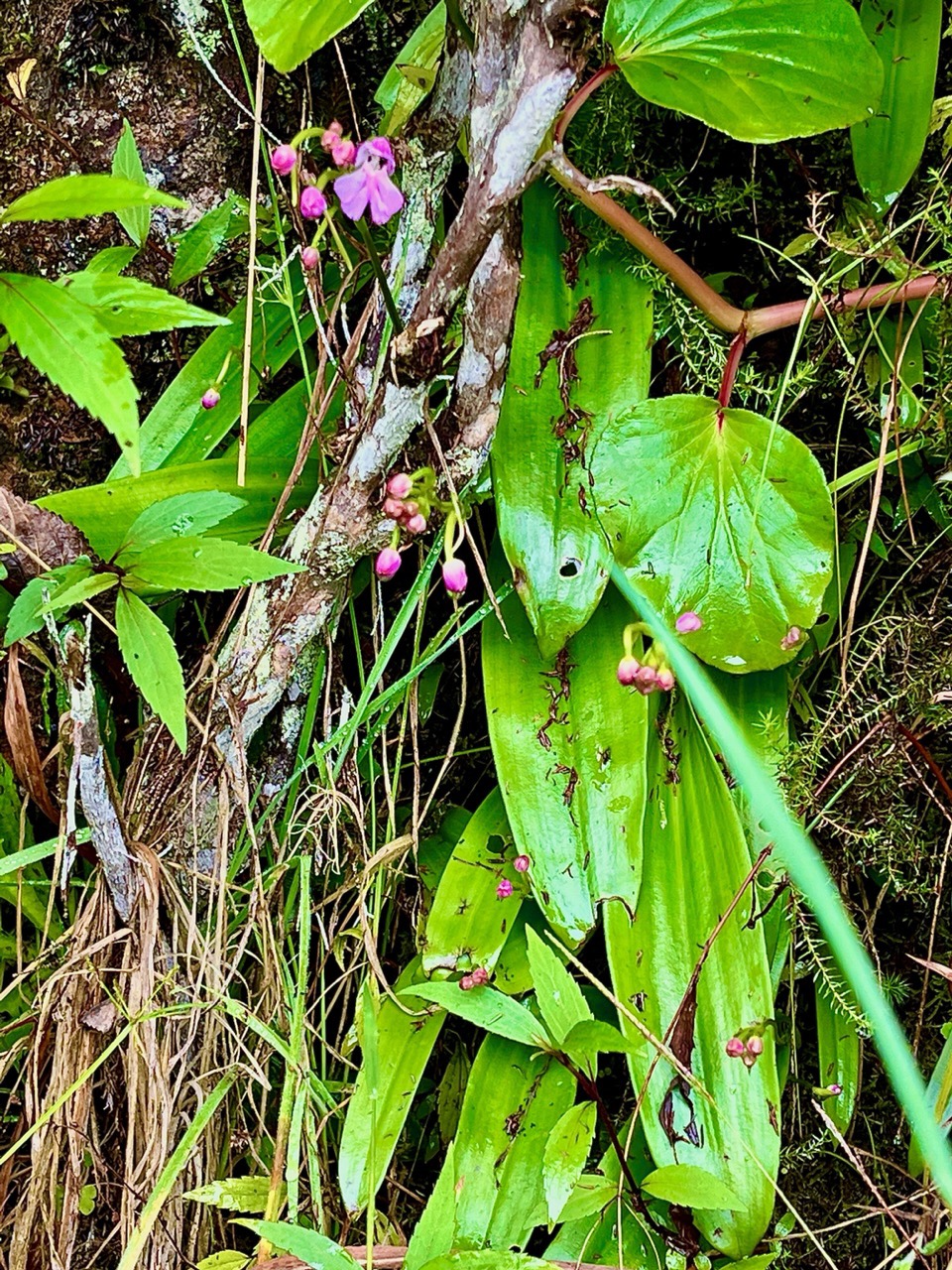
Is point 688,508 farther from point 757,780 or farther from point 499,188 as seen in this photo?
point 757,780

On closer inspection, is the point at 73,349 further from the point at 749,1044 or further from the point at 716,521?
the point at 749,1044

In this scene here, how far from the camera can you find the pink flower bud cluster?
862 mm

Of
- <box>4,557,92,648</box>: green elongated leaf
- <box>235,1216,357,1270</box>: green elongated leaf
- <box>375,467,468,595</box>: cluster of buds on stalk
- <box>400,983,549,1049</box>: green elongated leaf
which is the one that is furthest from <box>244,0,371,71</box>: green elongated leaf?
<box>235,1216,357,1270</box>: green elongated leaf

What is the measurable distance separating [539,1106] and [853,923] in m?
0.37

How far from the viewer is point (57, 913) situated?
100 centimetres

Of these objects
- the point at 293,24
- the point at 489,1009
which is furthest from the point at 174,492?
the point at 489,1009

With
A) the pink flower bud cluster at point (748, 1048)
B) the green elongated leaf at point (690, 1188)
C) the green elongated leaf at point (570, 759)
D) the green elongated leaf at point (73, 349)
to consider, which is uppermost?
the green elongated leaf at point (73, 349)

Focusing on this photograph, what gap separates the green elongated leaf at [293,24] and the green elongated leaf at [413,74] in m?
0.11

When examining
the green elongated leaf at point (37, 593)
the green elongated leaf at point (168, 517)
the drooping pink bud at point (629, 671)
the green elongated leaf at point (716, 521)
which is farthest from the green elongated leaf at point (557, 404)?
the green elongated leaf at point (37, 593)

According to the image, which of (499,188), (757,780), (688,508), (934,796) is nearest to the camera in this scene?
(757,780)

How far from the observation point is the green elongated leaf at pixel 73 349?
60 cm

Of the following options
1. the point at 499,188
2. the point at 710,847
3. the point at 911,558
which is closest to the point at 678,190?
the point at 499,188

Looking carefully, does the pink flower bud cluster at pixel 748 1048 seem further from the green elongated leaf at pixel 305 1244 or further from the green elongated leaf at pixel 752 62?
the green elongated leaf at pixel 752 62

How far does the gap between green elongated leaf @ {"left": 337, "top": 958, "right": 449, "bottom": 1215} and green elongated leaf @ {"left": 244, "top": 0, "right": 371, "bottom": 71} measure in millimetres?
812
